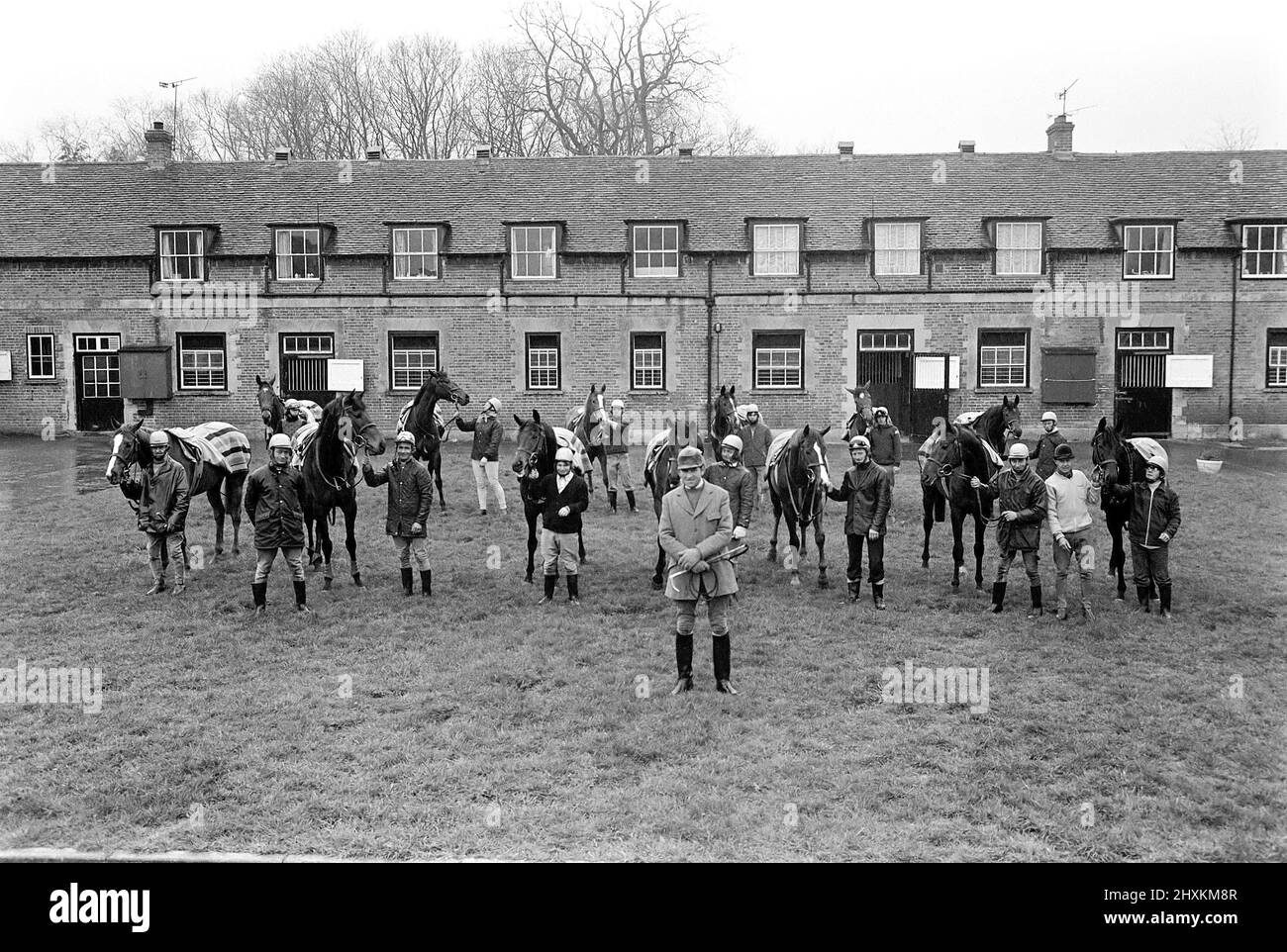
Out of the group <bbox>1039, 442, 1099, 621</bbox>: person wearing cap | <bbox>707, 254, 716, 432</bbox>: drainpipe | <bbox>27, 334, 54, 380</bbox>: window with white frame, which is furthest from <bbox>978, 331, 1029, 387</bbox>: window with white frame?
<bbox>27, 334, 54, 380</bbox>: window with white frame

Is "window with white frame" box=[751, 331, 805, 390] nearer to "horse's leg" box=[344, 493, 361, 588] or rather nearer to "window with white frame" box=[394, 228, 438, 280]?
"window with white frame" box=[394, 228, 438, 280]

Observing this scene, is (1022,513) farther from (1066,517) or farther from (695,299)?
(695,299)

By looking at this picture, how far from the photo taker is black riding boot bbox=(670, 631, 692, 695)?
9.43 metres

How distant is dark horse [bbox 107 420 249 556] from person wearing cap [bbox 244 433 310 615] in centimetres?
198

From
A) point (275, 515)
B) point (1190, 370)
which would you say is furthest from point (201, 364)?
point (1190, 370)

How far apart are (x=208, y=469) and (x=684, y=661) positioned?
855 centimetres

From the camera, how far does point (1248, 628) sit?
11.5 m

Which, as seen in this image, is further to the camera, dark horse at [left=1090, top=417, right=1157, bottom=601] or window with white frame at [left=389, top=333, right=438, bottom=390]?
window with white frame at [left=389, top=333, right=438, bottom=390]

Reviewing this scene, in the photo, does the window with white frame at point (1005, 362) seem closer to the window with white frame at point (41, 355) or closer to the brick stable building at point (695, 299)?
the brick stable building at point (695, 299)

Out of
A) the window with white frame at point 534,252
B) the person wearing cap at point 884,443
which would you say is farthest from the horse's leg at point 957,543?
the window with white frame at point 534,252

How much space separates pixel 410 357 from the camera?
30.5 meters

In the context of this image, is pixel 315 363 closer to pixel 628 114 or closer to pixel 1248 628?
pixel 628 114

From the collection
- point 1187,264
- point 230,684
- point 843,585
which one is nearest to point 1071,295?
point 1187,264
